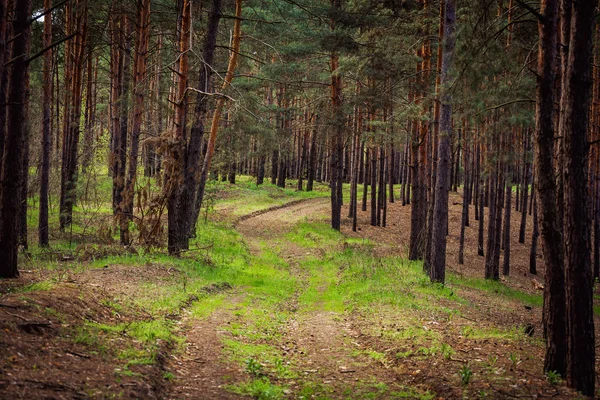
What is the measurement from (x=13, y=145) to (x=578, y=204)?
8.61 m

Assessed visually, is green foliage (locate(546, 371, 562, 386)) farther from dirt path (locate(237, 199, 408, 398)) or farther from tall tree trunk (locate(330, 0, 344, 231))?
tall tree trunk (locate(330, 0, 344, 231))

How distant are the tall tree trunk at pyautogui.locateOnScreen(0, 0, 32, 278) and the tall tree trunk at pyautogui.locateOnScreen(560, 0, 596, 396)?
8.25m

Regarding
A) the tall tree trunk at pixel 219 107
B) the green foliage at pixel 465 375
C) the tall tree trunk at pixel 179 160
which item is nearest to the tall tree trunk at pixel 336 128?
the tall tree trunk at pixel 219 107

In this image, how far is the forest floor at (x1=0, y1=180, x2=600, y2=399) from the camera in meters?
5.86

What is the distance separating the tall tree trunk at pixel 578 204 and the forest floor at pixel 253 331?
0.52 m

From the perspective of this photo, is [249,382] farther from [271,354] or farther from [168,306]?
[168,306]

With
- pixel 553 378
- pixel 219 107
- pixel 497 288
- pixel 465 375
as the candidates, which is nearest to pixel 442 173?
pixel 497 288

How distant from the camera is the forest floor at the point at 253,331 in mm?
5863

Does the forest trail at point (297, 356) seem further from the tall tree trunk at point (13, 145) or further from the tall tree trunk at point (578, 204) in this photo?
the tall tree trunk at point (13, 145)

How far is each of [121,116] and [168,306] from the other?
1219 cm

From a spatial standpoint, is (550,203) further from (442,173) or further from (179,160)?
(179,160)

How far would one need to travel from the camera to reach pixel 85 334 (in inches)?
258

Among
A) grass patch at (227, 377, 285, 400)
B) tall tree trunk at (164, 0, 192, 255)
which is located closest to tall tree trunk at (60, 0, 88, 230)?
tall tree trunk at (164, 0, 192, 255)

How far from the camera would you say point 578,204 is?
606 cm
